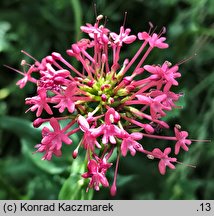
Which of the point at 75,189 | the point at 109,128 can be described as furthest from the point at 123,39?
the point at 75,189

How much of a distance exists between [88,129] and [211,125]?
1651 millimetres

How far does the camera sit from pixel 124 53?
3.38m

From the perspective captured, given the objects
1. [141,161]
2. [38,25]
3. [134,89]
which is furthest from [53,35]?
[134,89]

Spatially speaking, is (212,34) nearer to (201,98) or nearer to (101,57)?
(201,98)

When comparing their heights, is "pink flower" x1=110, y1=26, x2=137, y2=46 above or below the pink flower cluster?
above

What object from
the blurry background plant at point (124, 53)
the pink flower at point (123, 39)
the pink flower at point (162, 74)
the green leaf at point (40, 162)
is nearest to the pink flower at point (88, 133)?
the pink flower at point (162, 74)

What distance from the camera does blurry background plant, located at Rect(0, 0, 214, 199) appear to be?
2.95 metres

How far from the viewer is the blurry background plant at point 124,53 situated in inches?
116

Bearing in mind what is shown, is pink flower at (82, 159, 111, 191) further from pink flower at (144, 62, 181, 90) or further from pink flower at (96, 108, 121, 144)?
pink flower at (144, 62, 181, 90)

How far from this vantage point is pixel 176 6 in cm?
352

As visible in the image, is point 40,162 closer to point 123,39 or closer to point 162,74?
point 123,39

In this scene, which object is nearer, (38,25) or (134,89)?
(134,89)

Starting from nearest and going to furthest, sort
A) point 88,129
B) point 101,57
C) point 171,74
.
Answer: point 88,129
point 171,74
point 101,57

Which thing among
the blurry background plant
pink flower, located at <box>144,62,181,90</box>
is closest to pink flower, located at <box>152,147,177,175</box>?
pink flower, located at <box>144,62,181,90</box>
